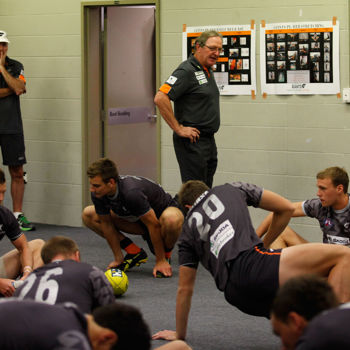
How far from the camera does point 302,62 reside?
5.73 metres

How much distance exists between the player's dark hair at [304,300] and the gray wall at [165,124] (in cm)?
371

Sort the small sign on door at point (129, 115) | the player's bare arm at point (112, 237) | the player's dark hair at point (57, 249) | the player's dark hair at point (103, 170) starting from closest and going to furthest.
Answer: the player's dark hair at point (57, 249), the player's dark hair at point (103, 170), the player's bare arm at point (112, 237), the small sign on door at point (129, 115)

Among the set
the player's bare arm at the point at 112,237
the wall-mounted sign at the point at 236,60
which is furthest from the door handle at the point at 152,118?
the player's bare arm at the point at 112,237

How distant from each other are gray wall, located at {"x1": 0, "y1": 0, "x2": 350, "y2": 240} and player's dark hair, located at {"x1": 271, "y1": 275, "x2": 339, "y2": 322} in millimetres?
3707

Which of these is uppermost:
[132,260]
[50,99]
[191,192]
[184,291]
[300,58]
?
[300,58]

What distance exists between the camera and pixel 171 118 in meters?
5.21

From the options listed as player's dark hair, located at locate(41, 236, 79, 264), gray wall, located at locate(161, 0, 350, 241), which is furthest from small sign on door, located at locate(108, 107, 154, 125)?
player's dark hair, located at locate(41, 236, 79, 264)

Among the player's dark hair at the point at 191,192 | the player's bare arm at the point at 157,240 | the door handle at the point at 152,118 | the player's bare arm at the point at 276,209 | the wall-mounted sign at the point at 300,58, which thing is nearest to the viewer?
the player's dark hair at the point at 191,192

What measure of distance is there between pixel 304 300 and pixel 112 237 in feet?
10.3

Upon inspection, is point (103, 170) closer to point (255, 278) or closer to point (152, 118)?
point (255, 278)

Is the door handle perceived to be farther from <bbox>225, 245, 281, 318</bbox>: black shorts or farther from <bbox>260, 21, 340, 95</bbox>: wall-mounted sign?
<bbox>225, 245, 281, 318</bbox>: black shorts

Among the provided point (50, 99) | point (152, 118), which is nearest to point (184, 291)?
point (50, 99)

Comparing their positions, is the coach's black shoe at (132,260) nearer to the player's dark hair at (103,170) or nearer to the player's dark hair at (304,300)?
the player's dark hair at (103,170)

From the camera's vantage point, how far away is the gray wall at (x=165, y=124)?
5707 millimetres
